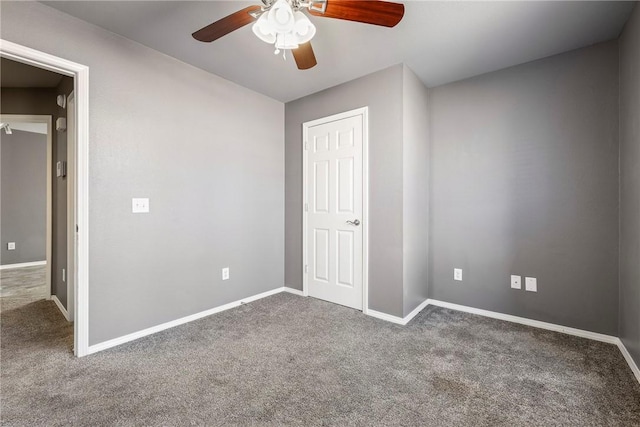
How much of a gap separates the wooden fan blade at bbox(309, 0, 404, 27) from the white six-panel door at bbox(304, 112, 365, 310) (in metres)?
1.42

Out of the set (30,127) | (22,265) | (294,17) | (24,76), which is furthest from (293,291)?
(30,127)

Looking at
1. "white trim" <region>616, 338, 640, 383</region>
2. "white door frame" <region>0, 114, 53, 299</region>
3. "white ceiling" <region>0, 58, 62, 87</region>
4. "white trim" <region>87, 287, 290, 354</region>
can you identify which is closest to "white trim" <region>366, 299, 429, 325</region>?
"white trim" <region>87, 287, 290, 354</region>

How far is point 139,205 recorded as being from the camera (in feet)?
7.77

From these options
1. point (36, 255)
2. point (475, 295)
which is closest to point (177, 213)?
point (475, 295)

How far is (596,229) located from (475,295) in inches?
44.9

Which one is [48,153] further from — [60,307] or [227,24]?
[227,24]

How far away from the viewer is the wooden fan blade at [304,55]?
69.3 inches

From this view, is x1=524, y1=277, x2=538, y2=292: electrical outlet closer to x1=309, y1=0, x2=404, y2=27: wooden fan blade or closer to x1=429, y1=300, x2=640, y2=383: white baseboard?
x1=429, y1=300, x2=640, y2=383: white baseboard

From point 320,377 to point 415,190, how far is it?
76.6 inches

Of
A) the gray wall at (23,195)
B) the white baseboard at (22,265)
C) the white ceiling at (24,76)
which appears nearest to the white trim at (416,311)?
the white ceiling at (24,76)

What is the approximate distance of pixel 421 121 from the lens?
3027 mm

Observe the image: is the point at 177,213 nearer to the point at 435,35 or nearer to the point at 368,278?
the point at 368,278

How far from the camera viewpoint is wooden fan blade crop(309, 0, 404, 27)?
140 centimetres

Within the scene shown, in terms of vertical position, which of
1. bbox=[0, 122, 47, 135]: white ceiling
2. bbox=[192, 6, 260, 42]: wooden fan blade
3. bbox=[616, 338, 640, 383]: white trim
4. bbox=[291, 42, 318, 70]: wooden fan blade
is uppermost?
bbox=[0, 122, 47, 135]: white ceiling
